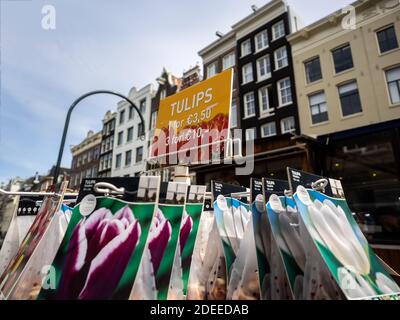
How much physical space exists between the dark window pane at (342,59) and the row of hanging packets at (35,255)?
14798mm

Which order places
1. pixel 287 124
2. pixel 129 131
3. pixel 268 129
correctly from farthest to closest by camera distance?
pixel 129 131 → pixel 268 129 → pixel 287 124

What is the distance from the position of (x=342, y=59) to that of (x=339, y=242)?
47.4 feet

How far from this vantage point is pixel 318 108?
42.7 ft

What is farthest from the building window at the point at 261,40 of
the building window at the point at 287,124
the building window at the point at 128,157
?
the building window at the point at 128,157

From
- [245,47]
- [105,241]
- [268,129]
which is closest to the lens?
[105,241]

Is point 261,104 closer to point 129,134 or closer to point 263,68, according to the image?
point 263,68

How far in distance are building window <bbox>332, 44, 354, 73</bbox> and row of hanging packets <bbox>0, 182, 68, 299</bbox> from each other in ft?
48.5

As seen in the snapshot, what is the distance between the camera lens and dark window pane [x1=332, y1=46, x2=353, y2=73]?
40.1 ft

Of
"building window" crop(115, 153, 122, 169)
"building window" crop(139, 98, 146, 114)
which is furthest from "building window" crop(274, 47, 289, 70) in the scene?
"building window" crop(115, 153, 122, 169)

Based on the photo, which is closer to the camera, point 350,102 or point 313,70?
point 350,102

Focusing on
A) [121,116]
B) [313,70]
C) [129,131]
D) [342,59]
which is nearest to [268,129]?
[313,70]

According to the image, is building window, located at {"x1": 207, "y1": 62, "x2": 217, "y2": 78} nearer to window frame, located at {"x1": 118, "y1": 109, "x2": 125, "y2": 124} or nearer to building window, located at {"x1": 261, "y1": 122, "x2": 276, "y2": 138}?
building window, located at {"x1": 261, "y1": 122, "x2": 276, "y2": 138}

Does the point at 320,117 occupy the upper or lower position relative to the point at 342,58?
lower

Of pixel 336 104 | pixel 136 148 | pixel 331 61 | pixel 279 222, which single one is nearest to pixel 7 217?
pixel 279 222
